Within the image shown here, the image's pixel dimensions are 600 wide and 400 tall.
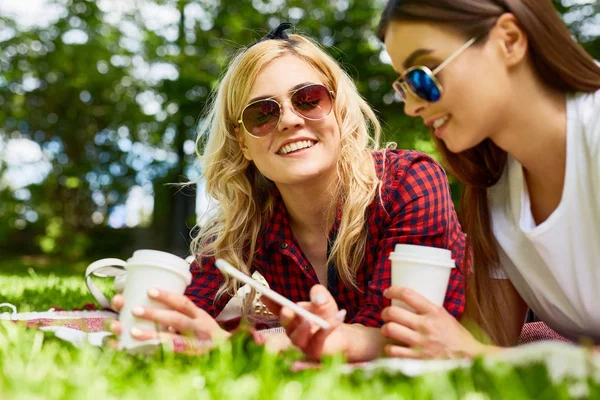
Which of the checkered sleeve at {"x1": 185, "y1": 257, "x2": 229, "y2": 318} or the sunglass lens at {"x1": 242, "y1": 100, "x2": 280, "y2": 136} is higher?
the sunglass lens at {"x1": 242, "y1": 100, "x2": 280, "y2": 136}

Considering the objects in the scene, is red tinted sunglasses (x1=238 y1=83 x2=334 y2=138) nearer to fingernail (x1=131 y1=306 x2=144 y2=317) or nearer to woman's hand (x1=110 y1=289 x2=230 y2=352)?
woman's hand (x1=110 y1=289 x2=230 y2=352)

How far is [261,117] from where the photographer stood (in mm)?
3008

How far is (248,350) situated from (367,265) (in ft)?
3.80

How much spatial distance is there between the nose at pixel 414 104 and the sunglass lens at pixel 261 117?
728 mm

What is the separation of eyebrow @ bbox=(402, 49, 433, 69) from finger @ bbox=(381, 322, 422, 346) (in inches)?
33.6

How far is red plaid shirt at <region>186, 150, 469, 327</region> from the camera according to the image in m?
2.71

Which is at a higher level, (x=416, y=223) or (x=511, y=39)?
(x=511, y=39)

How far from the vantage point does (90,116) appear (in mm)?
16859

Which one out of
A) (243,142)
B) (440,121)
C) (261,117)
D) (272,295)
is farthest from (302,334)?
(243,142)

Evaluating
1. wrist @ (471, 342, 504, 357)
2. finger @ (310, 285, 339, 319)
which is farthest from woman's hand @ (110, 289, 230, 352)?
wrist @ (471, 342, 504, 357)

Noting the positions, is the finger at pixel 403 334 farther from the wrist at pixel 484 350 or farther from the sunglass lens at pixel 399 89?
the sunglass lens at pixel 399 89

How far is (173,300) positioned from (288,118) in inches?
45.3

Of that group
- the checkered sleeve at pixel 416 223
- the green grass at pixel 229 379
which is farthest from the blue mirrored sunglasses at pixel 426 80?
the green grass at pixel 229 379

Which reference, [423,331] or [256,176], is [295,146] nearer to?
[256,176]
